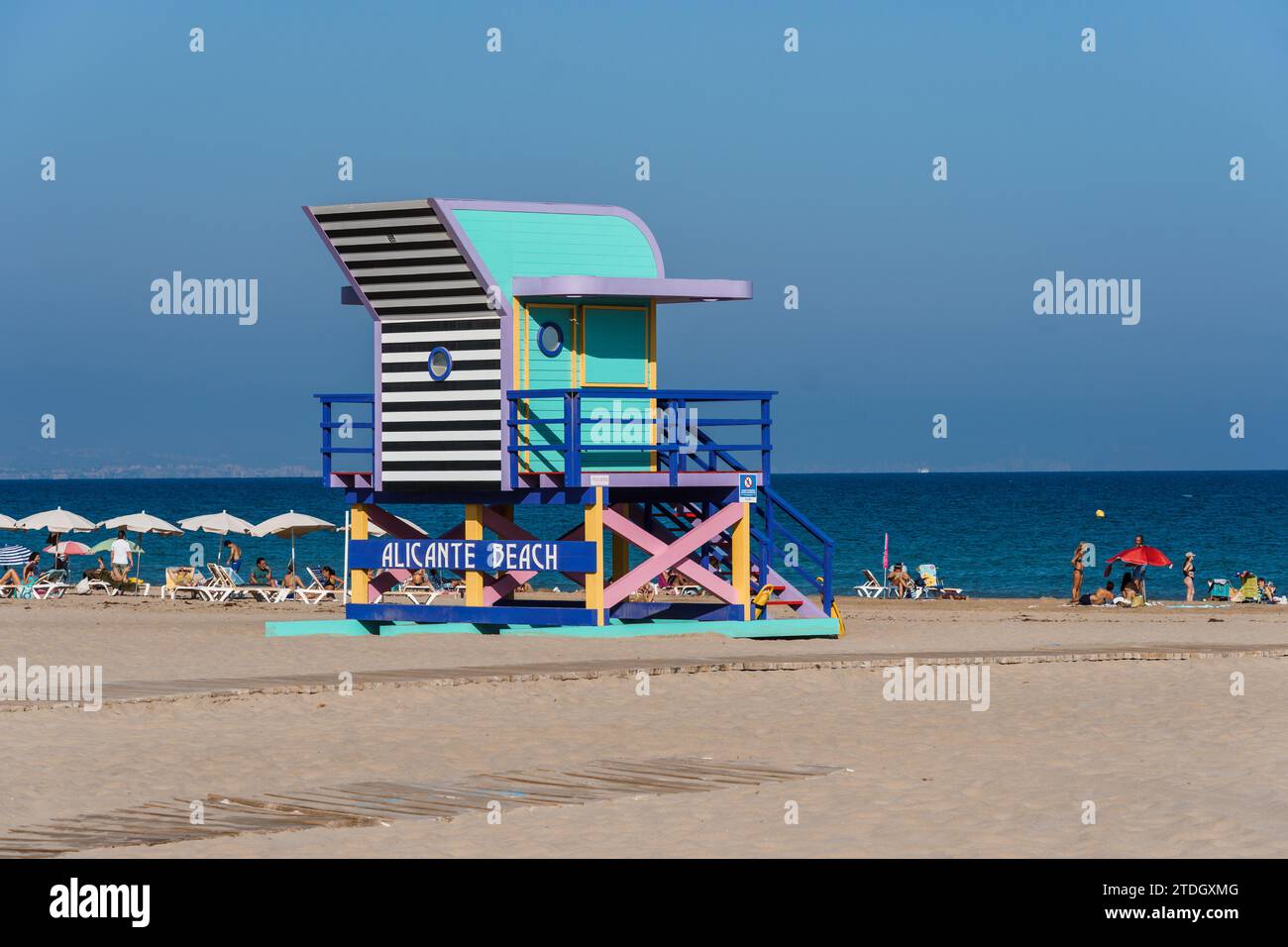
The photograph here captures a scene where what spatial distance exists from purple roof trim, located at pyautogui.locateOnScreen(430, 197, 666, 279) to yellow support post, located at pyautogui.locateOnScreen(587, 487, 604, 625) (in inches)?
136

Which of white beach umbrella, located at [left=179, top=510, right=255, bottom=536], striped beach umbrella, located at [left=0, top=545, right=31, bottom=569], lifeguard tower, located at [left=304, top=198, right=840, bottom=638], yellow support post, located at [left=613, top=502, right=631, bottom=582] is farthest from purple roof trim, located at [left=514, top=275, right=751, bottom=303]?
striped beach umbrella, located at [left=0, top=545, right=31, bottom=569]

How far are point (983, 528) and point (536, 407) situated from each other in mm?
81680

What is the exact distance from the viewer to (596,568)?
2517 centimetres

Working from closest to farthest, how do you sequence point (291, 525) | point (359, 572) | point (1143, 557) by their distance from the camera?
point (359, 572) < point (1143, 557) < point (291, 525)

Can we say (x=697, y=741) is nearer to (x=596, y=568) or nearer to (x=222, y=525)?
(x=596, y=568)

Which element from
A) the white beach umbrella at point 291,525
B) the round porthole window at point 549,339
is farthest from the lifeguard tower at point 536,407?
the white beach umbrella at point 291,525

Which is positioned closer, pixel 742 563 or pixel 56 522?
pixel 742 563

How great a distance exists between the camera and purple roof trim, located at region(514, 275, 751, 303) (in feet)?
81.4

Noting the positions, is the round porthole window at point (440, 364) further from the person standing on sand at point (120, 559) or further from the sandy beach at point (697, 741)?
the person standing on sand at point (120, 559)

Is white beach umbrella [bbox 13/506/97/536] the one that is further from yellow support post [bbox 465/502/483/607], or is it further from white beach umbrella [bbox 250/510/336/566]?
yellow support post [bbox 465/502/483/607]

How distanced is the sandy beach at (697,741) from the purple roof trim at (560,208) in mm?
5689

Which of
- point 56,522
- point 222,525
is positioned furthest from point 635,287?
point 56,522
